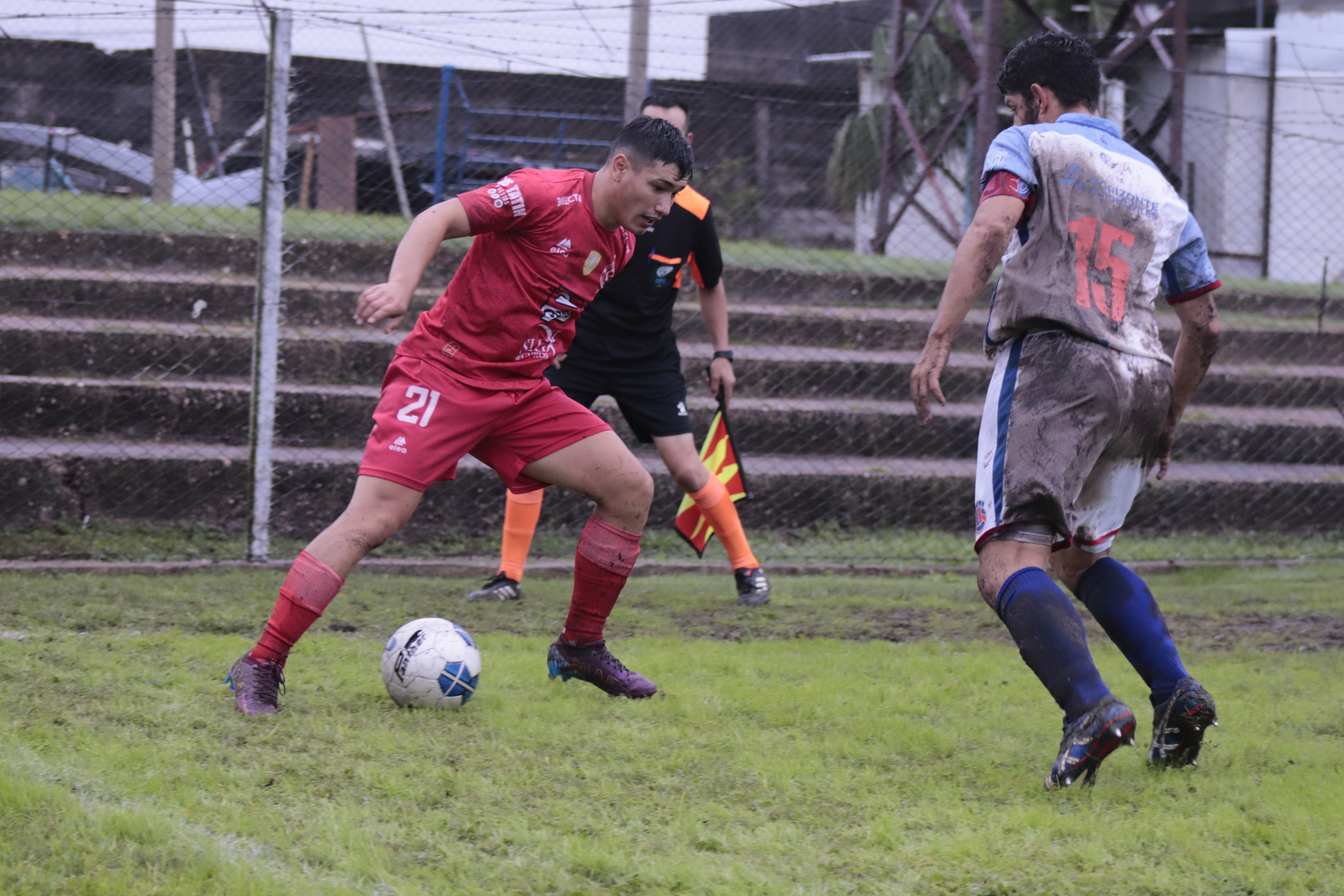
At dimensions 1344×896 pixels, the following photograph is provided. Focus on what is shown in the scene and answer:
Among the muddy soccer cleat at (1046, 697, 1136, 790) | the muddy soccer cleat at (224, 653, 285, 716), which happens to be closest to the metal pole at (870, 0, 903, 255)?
the muddy soccer cleat at (224, 653, 285, 716)

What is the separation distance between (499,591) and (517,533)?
0.28m

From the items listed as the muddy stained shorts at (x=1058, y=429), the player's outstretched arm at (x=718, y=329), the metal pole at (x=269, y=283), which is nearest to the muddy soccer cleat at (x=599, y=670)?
the muddy stained shorts at (x=1058, y=429)

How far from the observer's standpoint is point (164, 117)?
32.2 ft

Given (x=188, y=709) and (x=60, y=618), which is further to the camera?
(x=60, y=618)

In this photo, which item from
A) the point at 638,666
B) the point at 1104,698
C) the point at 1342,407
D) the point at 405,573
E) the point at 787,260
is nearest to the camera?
the point at 1104,698

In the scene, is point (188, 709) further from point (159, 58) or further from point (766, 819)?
point (159, 58)

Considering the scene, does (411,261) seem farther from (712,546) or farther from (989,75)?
(989,75)

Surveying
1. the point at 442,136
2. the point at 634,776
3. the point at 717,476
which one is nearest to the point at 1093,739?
the point at 634,776

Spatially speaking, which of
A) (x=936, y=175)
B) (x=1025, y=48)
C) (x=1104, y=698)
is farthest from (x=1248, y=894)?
(x=936, y=175)

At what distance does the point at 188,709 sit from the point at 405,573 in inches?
127

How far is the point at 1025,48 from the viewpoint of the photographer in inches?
137

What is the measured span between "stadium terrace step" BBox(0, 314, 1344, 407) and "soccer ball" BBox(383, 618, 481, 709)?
376 cm

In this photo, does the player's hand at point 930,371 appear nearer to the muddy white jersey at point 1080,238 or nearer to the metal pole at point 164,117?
the muddy white jersey at point 1080,238

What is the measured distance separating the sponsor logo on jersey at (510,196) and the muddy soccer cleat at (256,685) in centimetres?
146
